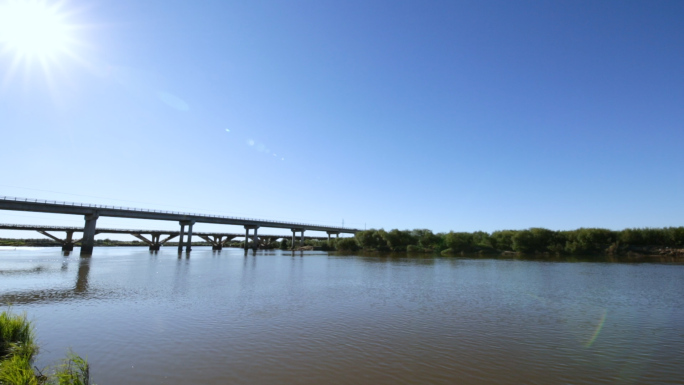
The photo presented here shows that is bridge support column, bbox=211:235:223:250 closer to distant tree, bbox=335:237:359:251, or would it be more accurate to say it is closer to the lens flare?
distant tree, bbox=335:237:359:251

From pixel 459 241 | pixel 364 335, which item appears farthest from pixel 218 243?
pixel 364 335

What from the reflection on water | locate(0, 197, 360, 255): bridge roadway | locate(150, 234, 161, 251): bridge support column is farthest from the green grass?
locate(150, 234, 161, 251): bridge support column

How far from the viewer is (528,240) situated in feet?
379

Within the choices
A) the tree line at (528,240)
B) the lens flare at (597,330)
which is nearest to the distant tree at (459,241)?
the tree line at (528,240)

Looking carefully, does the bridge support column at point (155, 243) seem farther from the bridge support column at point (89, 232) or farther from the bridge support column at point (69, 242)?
the bridge support column at point (89, 232)

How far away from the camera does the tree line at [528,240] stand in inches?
4008

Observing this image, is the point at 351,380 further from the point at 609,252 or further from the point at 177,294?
the point at 609,252

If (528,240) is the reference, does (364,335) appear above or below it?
below

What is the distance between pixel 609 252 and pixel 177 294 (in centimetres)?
12145

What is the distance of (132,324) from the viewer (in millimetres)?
17828

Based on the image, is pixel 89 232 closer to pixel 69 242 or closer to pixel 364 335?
pixel 69 242

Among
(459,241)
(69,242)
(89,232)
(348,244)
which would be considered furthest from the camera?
(348,244)

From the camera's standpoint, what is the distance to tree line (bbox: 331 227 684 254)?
102 metres

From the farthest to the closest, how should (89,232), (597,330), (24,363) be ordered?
1. (89,232)
2. (597,330)
3. (24,363)
